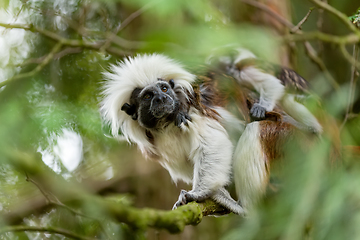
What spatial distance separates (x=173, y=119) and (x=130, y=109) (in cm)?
40

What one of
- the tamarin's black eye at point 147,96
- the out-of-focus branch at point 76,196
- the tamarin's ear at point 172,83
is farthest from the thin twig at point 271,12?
the out-of-focus branch at point 76,196

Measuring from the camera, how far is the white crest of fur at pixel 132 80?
324 centimetres

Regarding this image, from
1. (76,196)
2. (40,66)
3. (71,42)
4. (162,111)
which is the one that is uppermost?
(71,42)

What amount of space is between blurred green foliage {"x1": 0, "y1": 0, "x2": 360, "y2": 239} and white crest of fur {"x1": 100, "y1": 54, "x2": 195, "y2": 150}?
0.44ft

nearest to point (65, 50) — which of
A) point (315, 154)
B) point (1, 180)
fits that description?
point (1, 180)

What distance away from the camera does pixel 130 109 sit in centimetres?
329

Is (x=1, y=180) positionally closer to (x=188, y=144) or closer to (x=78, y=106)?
(x=78, y=106)

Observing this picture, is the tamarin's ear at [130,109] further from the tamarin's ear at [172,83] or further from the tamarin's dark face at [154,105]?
the tamarin's ear at [172,83]

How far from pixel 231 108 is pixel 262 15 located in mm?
1983

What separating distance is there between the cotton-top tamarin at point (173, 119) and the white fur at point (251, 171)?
0.09 meters

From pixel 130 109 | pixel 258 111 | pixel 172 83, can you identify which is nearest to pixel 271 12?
pixel 258 111

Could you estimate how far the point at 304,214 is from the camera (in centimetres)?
208

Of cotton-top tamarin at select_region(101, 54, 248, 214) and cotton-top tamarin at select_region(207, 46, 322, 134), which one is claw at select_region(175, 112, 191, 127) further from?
cotton-top tamarin at select_region(207, 46, 322, 134)

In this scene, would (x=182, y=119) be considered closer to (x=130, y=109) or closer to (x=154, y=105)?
(x=154, y=105)
